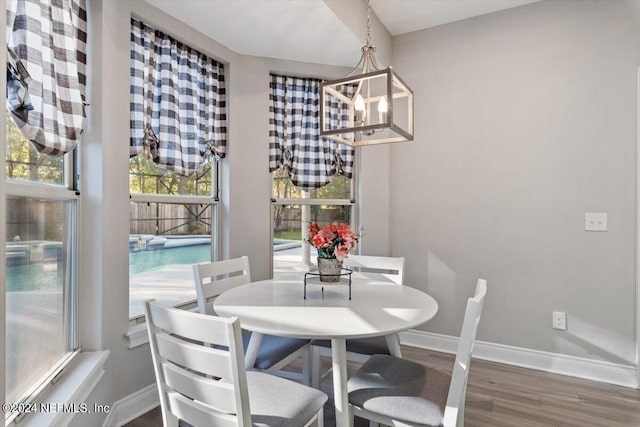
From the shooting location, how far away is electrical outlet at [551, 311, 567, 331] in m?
2.65

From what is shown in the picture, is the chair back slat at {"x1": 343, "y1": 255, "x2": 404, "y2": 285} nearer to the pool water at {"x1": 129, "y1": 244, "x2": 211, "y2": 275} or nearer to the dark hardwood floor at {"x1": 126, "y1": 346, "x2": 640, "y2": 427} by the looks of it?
the dark hardwood floor at {"x1": 126, "y1": 346, "x2": 640, "y2": 427}

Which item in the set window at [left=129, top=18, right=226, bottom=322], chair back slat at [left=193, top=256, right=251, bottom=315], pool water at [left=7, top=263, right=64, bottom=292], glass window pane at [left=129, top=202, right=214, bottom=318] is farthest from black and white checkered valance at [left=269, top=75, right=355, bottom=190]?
pool water at [left=7, top=263, right=64, bottom=292]

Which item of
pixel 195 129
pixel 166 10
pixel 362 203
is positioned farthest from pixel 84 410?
pixel 362 203

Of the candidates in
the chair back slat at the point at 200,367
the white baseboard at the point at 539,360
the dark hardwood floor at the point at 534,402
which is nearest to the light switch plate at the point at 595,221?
the white baseboard at the point at 539,360

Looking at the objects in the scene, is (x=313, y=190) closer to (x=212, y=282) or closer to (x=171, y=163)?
(x=171, y=163)

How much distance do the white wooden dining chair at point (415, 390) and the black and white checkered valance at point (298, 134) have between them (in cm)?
180

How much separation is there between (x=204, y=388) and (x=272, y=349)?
0.73 metres

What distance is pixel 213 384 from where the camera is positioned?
1.14 metres

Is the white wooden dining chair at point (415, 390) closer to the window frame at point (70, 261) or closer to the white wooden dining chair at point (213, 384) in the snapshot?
the white wooden dining chair at point (213, 384)

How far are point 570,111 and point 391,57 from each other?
1458mm

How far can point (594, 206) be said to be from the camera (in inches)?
101

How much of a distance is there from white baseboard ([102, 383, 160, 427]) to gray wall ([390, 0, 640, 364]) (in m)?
2.10

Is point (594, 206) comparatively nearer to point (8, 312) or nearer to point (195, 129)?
point (195, 129)

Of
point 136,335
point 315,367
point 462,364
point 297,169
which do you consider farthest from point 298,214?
point 462,364
